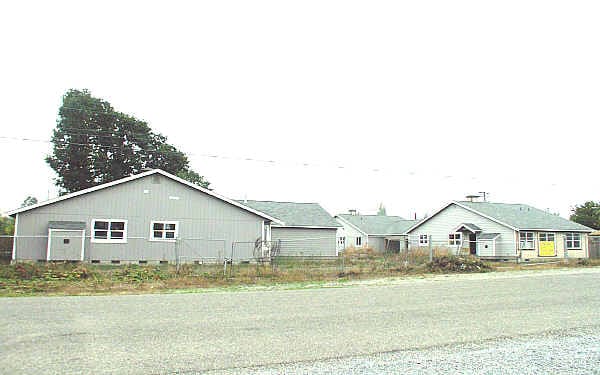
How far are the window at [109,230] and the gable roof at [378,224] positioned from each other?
Result: 29.1 metres

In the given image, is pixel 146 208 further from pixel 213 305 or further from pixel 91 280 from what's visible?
pixel 213 305

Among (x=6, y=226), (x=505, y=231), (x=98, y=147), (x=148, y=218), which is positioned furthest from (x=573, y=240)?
(x=6, y=226)

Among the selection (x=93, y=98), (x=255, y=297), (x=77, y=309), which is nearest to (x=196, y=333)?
(x=77, y=309)

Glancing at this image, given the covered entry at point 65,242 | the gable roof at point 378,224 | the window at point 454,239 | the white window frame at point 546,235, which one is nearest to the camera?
the covered entry at point 65,242

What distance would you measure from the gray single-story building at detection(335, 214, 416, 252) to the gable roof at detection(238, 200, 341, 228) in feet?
38.4

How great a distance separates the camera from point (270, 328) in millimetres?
9234

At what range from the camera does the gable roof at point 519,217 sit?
121 feet

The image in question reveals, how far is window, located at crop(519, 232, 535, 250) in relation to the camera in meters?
36.2

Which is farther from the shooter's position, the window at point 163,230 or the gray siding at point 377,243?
the gray siding at point 377,243

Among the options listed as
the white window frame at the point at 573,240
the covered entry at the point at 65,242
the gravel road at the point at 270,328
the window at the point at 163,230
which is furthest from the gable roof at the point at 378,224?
the gravel road at the point at 270,328

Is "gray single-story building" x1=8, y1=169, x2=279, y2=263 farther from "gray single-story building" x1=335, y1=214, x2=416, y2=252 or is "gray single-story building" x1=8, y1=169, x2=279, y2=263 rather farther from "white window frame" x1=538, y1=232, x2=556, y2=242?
"gray single-story building" x1=335, y1=214, x2=416, y2=252

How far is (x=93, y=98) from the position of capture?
47188 millimetres

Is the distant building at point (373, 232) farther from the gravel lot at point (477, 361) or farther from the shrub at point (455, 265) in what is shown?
the gravel lot at point (477, 361)

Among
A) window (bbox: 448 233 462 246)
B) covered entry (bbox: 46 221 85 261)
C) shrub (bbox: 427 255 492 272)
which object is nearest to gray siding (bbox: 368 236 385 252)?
window (bbox: 448 233 462 246)
